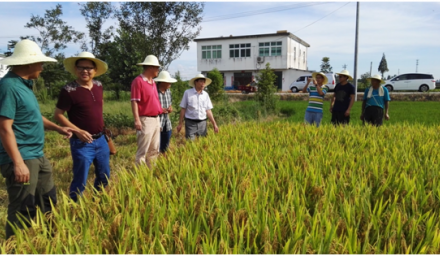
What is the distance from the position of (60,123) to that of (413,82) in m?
25.6

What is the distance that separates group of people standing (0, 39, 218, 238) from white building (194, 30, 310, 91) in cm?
3294

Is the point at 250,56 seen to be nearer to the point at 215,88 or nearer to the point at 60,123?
the point at 215,88

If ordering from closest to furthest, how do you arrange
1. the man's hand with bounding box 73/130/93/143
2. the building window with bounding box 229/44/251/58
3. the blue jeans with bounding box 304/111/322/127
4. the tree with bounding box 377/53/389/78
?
the man's hand with bounding box 73/130/93/143
the blue jeans with bounding box 304/111/322/127
the building window with bounding box 229/44/251/58
the tree with bounding box 377/53/389/78

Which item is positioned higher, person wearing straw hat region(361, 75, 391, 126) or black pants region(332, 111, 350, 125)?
person wearing straw hat region(361, 75, 391, 126)

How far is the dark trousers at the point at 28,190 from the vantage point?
2.39 m

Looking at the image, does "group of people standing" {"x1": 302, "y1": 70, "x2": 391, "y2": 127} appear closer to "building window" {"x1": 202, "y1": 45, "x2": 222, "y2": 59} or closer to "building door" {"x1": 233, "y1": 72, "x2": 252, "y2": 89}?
"building door" {"x1": 233, "y1": 72, "x2": 252, "y2": 89}

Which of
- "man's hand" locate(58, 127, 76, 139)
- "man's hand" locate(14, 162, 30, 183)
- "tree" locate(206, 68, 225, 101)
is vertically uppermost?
"tree" locate(206, 68, 225, 101)

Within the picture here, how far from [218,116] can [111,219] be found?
8.41 m

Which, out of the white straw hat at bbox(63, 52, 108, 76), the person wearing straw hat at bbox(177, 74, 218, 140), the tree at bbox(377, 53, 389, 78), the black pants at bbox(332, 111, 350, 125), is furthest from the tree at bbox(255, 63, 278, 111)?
the tree at bbox(377, 53, 389, 78)

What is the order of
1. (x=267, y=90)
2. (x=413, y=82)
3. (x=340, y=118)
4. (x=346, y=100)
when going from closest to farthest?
(x=346, y=100)
(x=340, y=118)
(x=267, y=90)
(x=413, y=82)

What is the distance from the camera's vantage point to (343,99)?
5.86m

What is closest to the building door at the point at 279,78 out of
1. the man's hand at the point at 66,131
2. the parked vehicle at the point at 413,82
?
the parked vehicle at the point at 413,82

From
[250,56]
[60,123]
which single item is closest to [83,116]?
[60,123]

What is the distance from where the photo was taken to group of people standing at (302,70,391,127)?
5.66 m
